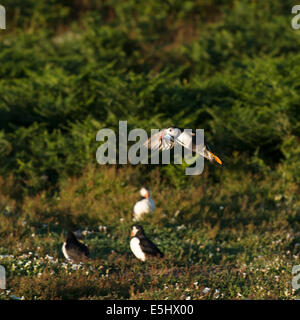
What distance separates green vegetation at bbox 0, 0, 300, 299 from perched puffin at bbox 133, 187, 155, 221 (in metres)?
0.17

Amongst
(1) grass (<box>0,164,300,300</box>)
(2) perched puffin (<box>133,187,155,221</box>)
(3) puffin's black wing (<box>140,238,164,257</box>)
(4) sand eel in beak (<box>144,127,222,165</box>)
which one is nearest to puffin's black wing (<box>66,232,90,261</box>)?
(1) grass (<box>0,164,300,300</box>)

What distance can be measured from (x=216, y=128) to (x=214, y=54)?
458 centimetres

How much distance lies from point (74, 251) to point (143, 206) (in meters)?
1.73

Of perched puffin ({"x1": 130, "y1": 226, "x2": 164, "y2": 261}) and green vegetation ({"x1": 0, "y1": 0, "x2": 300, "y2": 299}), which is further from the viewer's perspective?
perched puffin ({"x1": 130, "y1": 226, "x2": 164, "y2": 261})

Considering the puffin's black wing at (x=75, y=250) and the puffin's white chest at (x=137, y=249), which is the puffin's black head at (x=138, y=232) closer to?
the puffin's white chest at (x=137, y=249)

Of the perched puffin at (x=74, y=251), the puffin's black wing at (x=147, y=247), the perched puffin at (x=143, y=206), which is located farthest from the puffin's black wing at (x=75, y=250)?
the perched puffin at (x=143, y=206)

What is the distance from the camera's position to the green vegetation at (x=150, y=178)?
6.60 m

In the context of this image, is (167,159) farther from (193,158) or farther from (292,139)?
(292,139)

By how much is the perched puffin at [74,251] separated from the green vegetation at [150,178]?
0.43 feet

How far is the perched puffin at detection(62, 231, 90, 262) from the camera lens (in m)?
6.83

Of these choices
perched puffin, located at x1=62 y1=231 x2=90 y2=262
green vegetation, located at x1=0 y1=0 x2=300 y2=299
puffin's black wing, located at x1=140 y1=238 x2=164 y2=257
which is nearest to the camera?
green vegetation, located at x1=0 y1=0 x2=300 y2=299

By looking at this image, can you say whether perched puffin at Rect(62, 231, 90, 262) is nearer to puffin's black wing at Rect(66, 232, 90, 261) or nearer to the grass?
puffin's black wing at Rect(66, 232, 90, 261)

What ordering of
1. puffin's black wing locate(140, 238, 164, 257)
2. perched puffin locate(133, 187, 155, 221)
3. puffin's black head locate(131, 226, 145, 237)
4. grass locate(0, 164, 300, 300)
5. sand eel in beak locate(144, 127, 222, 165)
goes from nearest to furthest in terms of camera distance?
sand eel in beak locate(144, 127, 222, 165), grass locate(0, 164, 300, 300), puffin's black wing locate(140, 238, 164, 257), puffin's black head locate(131, 226, 145, 237), perched puffin locate(133, 187, 155, 221)

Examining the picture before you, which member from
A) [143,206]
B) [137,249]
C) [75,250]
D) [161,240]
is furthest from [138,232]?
[143,206]
